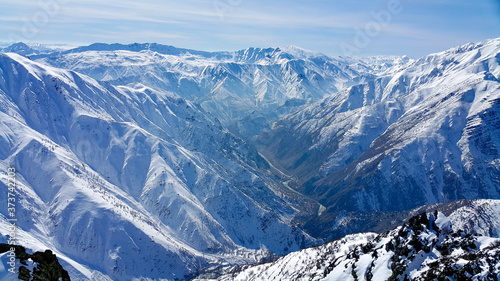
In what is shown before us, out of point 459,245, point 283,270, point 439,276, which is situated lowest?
point 283,270

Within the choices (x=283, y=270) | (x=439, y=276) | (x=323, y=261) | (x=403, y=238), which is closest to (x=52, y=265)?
(x=439, y=276)

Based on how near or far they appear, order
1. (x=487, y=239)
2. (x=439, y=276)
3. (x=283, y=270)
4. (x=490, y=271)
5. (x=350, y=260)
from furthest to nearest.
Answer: (x=283, y=270)
(x=350, y=260)
(x=487, y=239)
(x=439, y=276)
(x=490, y=271)

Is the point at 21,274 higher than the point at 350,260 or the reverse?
higher

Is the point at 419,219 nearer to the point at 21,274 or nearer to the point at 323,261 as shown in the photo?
the point at 323,261

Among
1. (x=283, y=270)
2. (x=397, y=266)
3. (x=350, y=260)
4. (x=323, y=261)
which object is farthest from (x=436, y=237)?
(x=283, y=270)

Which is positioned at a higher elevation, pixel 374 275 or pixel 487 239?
pixel 487 239

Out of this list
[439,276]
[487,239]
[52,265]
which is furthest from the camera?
[487,239]

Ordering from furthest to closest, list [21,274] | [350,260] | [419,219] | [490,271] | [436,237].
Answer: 1. [350,260]
2. [419,219]
3. [436,237]
4. [490,271]
5. [21,274]

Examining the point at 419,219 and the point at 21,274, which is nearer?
the point at 21,274

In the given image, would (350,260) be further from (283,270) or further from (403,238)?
(283,270)
